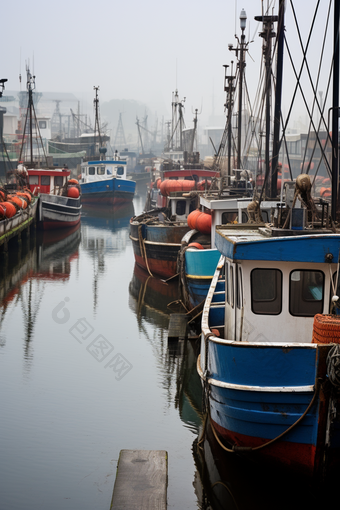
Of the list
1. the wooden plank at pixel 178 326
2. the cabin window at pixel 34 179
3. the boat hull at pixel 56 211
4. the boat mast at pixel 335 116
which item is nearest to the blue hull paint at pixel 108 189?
the cabin window at pixel 34 179

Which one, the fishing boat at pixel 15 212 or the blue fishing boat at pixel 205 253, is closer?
the blue fishing boat at pixel 205 253

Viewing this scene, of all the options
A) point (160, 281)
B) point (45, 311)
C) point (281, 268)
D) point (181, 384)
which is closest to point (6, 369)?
point (181, 384)

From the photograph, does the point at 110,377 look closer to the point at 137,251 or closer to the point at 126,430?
the point at 126,430

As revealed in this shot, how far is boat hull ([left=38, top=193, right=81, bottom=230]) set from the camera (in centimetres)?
3030

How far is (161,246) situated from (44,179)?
15.6 meters

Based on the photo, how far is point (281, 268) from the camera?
7129mm

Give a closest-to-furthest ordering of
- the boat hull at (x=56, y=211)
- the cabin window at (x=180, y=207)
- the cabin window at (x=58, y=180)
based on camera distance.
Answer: the cabin window at (x=180, y=207), the boat hull at (x=56, y=211), the cabin window at (x=58, y=180)

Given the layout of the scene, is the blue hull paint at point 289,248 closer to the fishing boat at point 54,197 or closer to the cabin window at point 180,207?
the cabin window at point 180,207

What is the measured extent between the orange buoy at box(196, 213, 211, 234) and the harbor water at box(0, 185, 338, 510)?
89.0 inches

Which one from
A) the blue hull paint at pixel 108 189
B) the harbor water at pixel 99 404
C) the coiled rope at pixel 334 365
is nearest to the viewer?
the coiled rope at pixel 334 365

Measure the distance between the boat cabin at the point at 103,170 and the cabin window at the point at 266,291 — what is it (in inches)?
1436

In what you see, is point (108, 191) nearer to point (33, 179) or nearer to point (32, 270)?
point (33, 179)

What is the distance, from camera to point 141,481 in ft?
21.7

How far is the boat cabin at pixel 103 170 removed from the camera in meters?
43.3
